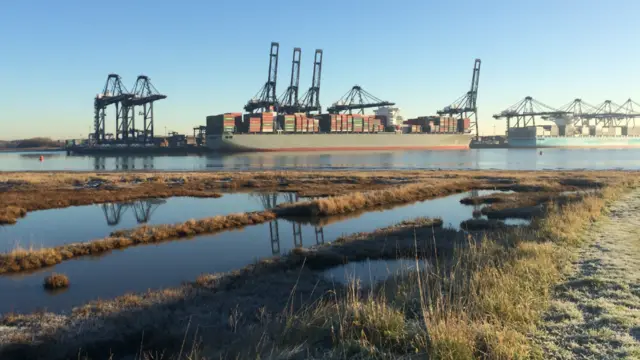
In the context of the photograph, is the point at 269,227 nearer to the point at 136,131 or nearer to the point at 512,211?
the point at 512,211

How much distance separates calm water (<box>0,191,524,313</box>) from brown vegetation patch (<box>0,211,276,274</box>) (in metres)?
0.43

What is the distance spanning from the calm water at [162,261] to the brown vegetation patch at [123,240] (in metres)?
0.43

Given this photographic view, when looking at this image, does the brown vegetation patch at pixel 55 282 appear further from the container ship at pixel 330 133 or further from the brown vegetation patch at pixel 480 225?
the container ship at pixel 330 133

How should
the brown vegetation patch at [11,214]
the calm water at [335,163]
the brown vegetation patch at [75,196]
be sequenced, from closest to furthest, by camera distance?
the brown vegetation patch at [11,214], the brown vegetation patch at [75,196], the calm water at [335,163]

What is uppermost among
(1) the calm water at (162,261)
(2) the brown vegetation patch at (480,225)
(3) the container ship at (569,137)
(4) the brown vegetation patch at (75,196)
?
(3) the container ship at (569,137)

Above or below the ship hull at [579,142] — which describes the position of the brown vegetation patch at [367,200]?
below

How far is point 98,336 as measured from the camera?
6.25 m

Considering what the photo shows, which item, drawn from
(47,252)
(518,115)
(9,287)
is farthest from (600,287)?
(518,115)

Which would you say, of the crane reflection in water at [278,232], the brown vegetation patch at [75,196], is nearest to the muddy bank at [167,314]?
the crane reflection in water at [278,232]

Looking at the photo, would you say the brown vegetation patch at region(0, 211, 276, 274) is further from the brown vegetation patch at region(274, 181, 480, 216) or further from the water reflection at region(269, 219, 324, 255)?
the brown vegetation patch at region(274, 181, 480, 216)

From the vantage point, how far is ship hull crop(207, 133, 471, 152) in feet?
325

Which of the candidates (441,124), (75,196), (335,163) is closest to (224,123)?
(335,163)

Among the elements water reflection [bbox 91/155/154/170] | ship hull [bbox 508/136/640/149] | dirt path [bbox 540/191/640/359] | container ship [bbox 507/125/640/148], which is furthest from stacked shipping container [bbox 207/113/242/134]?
dirt path [bbox 540/191/640/359]

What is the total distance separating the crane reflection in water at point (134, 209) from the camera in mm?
17812
